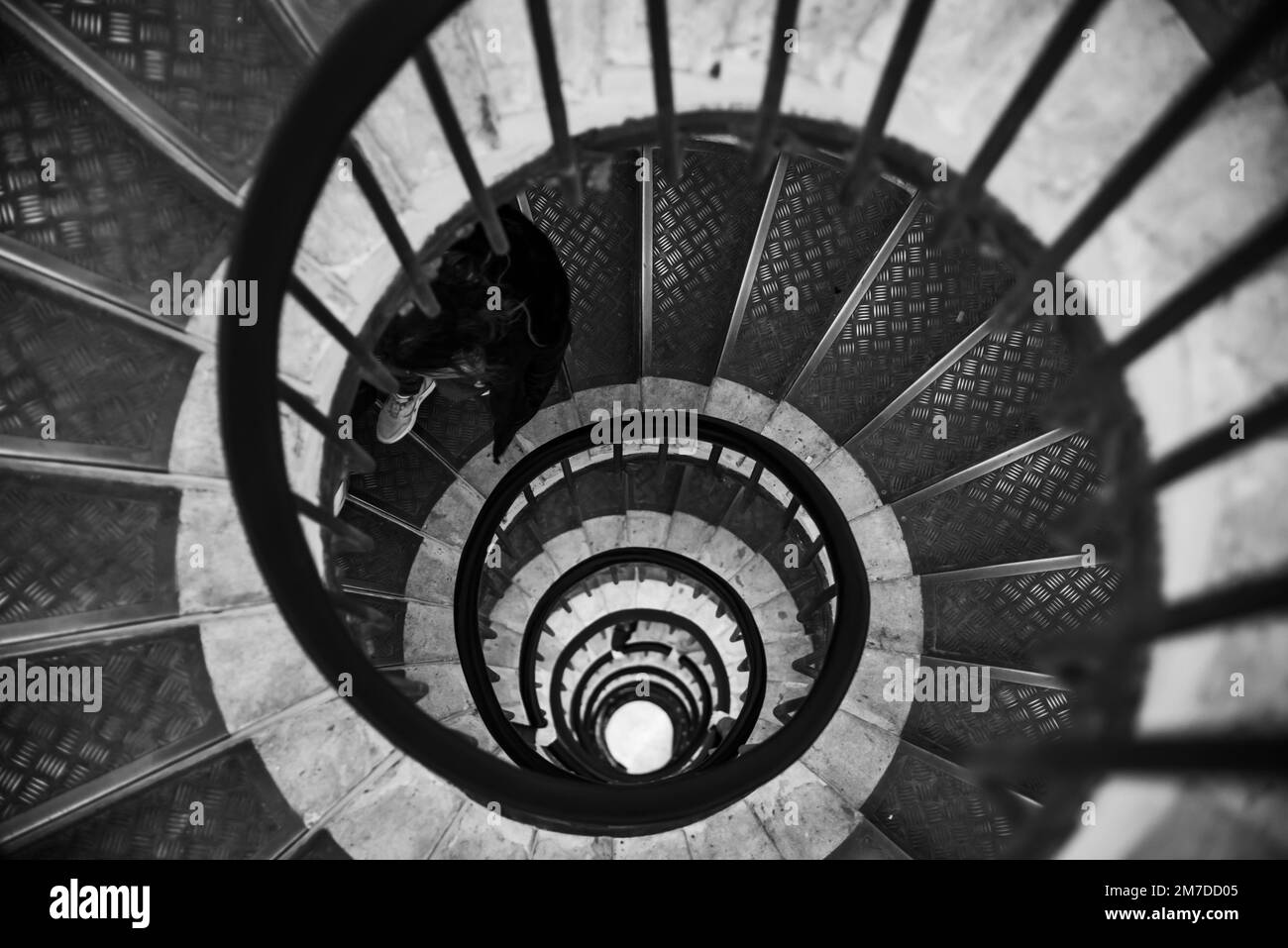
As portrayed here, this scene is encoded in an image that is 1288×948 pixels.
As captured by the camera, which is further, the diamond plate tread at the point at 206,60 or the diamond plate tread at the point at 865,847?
the diamond plate tread at the point at 865,847

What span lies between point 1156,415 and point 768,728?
178 inches

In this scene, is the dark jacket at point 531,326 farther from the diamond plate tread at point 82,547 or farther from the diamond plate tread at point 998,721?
the diamond plate tread at point 998,721

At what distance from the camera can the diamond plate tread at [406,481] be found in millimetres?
5324

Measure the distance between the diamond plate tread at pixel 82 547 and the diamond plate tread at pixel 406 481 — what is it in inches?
77.5

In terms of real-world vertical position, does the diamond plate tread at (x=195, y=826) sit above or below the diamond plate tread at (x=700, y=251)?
below

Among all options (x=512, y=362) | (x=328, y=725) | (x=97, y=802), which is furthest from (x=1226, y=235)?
(x=97, y=802)

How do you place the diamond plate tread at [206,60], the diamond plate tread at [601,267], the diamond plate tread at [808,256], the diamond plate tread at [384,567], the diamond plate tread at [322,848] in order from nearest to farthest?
the diamond plate tread at [206,60]
the diamond plate tread at [322,848]
the diamond plate tread at [808,256]
the diamond plate tread at [601,267]
the diamond plate tread at [384,567]

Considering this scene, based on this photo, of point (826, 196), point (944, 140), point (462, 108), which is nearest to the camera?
point (944, 140)

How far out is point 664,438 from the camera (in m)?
5.03

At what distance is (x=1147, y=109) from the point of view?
200 cm

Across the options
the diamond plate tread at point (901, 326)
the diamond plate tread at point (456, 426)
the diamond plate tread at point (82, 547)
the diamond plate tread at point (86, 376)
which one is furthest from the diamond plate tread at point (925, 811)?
the diamond plate tread at point (86, 376)

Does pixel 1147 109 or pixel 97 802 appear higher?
pixel 1147 109

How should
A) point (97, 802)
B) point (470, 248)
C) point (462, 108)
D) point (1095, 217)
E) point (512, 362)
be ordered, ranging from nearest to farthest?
point (1095, 217), point (462, 108), point (97, 802), point (470, 248), point (512, 362)
